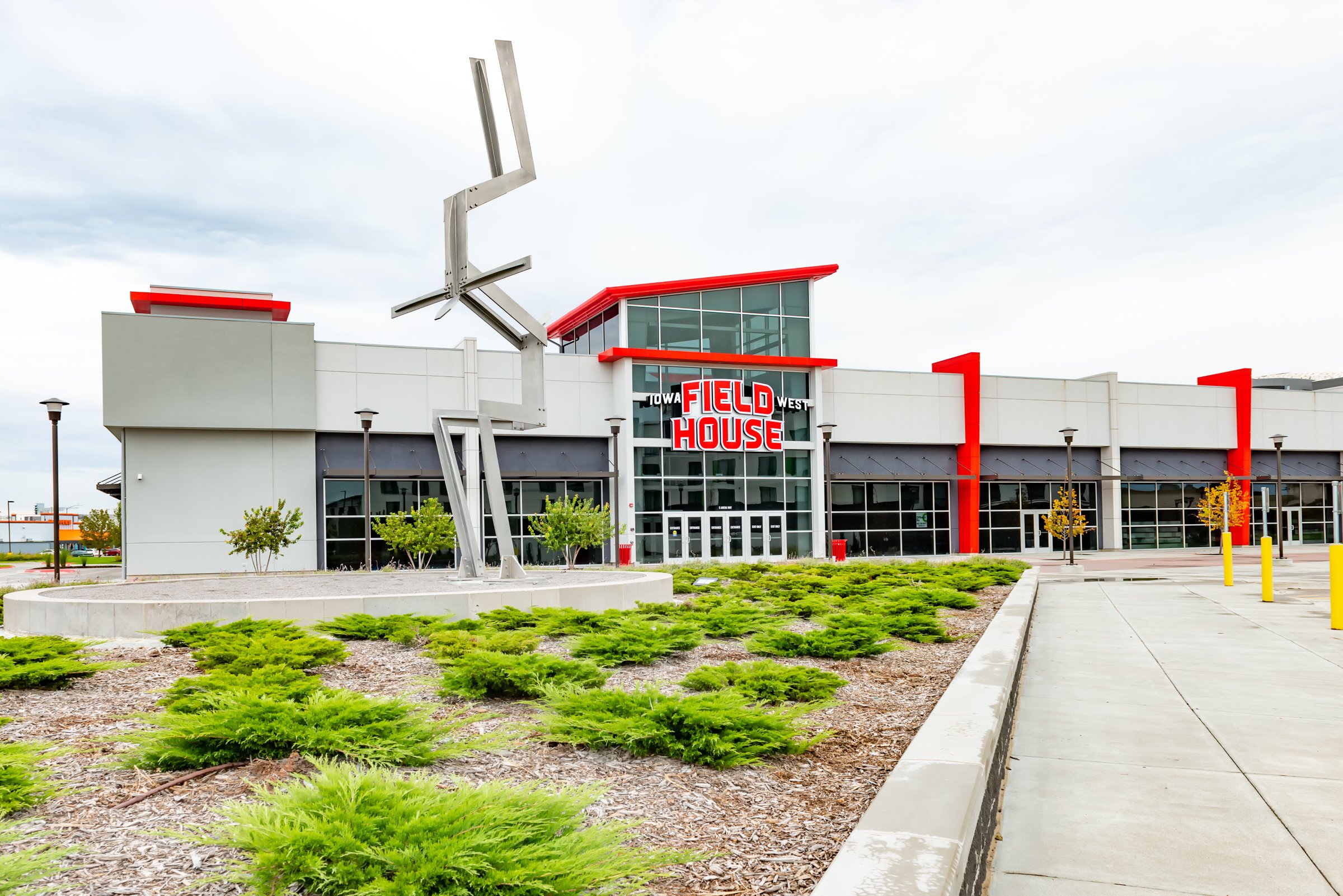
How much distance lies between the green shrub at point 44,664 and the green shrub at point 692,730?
4526 mm

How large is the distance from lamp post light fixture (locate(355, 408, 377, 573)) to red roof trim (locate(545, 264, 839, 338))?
8756 millimetres

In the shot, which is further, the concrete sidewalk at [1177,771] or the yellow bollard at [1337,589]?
the yellow bollard at [1337,589]

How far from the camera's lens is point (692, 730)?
16.9 ft

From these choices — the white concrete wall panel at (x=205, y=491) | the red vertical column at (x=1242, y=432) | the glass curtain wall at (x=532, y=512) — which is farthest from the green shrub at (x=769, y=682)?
the red vertical column at (x=1242, y=432)

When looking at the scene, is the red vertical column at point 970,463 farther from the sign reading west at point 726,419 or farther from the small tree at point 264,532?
the small tree at point 264,532

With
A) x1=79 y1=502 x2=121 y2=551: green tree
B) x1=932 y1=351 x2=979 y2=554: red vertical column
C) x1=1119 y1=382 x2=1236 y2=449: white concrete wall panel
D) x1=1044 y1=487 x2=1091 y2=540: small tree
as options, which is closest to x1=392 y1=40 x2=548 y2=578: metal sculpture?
x1=1044 y1=487 x2=1091 y2=540: small tree

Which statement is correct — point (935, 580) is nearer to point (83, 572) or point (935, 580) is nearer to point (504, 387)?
point (504, 387)

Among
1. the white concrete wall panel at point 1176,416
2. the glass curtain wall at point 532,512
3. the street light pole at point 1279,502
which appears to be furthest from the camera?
the white concrete wall panel at point 1176,416

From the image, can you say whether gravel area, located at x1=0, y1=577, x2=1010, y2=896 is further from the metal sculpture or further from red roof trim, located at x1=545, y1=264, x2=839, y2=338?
red roof trim, located at x1=545, y1=264, x2=839, y2=338

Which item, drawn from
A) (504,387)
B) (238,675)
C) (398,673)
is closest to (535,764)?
(238,675)

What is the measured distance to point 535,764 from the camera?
197 inches

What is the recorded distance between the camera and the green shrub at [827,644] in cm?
903

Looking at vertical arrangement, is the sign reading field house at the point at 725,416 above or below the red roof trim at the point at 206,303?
below

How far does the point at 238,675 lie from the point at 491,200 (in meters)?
10.7
